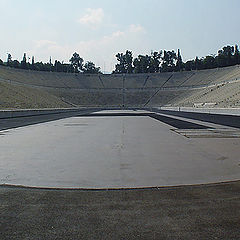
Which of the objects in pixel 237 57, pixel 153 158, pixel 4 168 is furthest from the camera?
pixel 237 57

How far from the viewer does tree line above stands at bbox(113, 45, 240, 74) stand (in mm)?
134250

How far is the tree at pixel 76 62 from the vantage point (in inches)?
6998

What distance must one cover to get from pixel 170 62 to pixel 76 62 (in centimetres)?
5537

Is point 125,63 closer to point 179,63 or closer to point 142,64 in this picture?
point 142,64

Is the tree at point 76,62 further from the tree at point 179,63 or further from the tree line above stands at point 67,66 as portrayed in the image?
the tree at point 179,63

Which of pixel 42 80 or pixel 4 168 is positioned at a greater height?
pixel 42 80

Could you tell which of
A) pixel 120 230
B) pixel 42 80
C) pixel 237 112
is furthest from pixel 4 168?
pixel 42 80

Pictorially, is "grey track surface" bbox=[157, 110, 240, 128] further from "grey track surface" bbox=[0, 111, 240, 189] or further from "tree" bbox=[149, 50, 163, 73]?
"tree" bbox=[149, 50, 163, 73]

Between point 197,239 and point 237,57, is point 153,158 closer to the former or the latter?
point 197,239

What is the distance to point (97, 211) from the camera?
514 centimetres

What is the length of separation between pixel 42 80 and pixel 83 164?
377ft

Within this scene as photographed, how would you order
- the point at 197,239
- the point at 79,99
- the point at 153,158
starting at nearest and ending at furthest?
the point at 197,239 < the point at 153,158 < the point at 79,99

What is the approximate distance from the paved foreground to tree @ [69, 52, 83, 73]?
175386 millimetres

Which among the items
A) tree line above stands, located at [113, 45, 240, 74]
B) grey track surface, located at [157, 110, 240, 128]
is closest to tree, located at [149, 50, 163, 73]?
tree line above stands, located at [113, 45, 240, 74]
